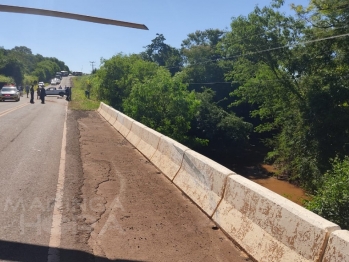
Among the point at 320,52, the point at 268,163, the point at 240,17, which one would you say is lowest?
the point at 268,163

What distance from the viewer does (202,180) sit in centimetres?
684

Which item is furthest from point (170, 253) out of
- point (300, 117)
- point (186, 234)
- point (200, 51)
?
point (200, 51)

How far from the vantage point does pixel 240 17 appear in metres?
30.8

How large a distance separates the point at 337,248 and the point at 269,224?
1.15 metres

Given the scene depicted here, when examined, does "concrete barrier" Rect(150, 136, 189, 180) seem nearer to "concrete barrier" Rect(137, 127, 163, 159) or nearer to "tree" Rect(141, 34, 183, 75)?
"concrete barrier" Rect(137, 127, 163, 159)

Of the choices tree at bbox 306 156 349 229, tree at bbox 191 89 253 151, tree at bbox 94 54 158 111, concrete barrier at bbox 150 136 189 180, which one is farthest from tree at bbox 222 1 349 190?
concrete barrier at bbox 150 136 189 180

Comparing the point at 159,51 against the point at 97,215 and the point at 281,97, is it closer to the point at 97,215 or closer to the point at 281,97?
the point at 281,97

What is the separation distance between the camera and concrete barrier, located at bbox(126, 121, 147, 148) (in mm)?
13033

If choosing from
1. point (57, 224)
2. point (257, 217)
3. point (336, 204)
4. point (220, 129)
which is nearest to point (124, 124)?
point (336, 204)

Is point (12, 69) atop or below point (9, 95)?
atop

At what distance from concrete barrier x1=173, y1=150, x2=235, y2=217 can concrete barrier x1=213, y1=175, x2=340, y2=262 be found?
0.26 m

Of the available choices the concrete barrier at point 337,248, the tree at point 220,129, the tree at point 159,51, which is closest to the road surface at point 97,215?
the concrete barrier at point 337,248

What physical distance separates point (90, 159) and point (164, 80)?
69.1ft

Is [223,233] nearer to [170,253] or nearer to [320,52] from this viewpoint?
[170,253]
